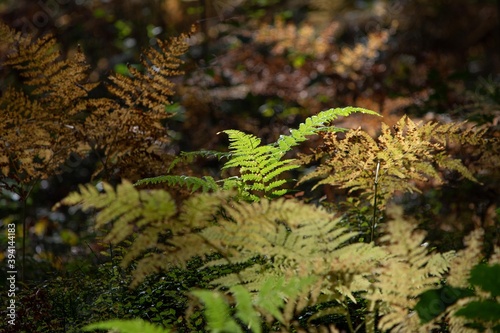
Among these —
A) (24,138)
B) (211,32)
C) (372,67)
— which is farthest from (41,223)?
(211,32)

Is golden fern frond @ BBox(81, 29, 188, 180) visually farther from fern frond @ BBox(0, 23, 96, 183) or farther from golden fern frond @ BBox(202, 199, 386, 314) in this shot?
golden fern frond @ BBox(202, 199, 386, 314)

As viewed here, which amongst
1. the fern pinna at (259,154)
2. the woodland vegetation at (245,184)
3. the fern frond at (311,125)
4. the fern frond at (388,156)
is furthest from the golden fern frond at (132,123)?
the fern frond at (388,156)

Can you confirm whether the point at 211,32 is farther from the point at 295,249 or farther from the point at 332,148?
the point at 295,249

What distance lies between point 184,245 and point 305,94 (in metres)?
4.06

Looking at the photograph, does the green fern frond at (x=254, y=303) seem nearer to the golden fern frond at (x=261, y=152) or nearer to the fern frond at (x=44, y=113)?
the golden fern frond at (x=261, y=152)

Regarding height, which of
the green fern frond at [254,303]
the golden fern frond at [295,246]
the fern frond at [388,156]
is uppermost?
the fern frond at [388,156]

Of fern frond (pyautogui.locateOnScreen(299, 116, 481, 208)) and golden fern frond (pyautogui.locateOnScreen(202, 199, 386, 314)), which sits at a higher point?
fern frond (pyautogui.locateOnScreen(299, 116, 481, 208))

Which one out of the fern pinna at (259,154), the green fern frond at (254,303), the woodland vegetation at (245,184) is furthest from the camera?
the fern pinna at (259,154)

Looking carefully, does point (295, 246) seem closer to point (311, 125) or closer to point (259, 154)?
point (259, 154)

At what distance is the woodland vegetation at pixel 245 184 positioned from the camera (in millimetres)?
1813

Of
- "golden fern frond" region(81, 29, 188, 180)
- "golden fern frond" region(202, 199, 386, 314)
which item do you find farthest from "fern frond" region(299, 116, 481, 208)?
A: "golden fern frond" region(81, 29, 188, 180)

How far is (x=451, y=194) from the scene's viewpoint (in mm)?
3732

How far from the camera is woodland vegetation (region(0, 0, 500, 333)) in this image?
1813 millimetres

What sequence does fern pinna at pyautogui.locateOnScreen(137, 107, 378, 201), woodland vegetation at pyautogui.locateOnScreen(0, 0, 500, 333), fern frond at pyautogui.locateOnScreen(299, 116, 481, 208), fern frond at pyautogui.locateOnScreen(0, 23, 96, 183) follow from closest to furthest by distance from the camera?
woodland vegetation at pyautogui.locateOnScreen(0, 0, 500, 333), fern frond at pyautogui.locateOnScreen(299, 116, 481, 208), fern pinna at pyautogui.locateOnScreen(137, 107, 378, 201), fern frond at pyautogui.locateOnScreen(0, 23, 96, 183)
